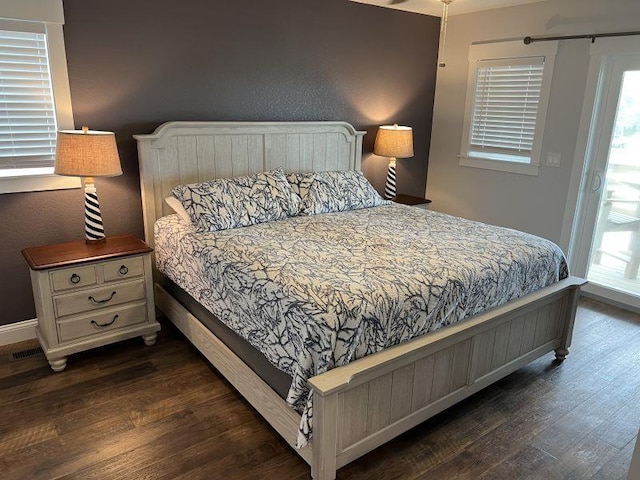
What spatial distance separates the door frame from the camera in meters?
3.56

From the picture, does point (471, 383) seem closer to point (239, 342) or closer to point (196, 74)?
point (239, 342)

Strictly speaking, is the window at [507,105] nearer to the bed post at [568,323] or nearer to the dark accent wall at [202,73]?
the dark accent wall at [202,73]

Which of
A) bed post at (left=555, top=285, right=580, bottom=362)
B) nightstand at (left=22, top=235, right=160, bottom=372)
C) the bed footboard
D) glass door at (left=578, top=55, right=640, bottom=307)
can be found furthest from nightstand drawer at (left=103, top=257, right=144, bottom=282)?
glass door at (left=578, top=55, right=640, bottom=307)

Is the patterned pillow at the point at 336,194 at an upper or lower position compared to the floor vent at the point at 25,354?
upper

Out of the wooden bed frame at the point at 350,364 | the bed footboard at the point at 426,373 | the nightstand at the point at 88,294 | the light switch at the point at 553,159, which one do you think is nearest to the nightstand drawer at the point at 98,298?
the nightstand at the point at 88,294

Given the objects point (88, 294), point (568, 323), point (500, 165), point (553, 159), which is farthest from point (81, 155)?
point (553, 159)

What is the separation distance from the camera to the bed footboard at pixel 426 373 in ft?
6.07

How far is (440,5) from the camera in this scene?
4.16 meters

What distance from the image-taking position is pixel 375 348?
1976mm

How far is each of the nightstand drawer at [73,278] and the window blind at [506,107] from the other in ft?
11.7

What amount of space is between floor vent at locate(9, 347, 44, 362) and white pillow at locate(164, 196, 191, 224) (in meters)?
1.19

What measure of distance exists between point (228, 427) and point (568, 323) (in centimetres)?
210

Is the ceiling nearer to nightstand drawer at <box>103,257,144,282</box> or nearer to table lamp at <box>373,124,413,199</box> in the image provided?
table lamp at <box>373,124,413,199</box>

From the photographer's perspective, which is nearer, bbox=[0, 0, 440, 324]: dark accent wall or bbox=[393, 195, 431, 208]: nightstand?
bbox=[0, 0, 440, 324]: dark accent wall
